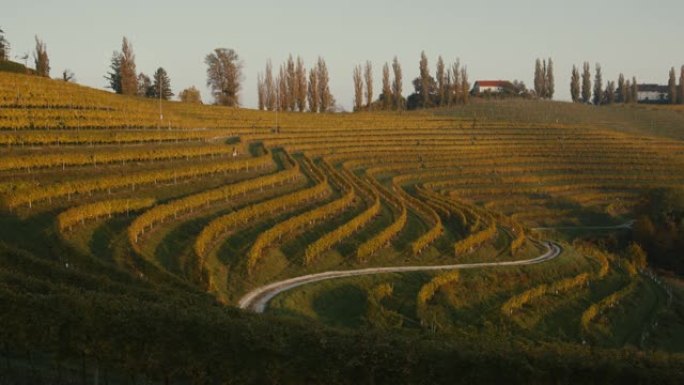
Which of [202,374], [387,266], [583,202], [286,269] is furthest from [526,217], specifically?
[202,374]

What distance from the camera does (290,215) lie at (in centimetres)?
4031

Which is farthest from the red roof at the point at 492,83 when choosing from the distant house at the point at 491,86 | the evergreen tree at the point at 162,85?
the evergreen tree at the point at 162,85

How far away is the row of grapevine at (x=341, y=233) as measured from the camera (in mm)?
34875

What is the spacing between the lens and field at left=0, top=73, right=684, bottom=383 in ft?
41.5

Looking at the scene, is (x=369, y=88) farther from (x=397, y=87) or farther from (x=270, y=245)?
(x=270, y=245)

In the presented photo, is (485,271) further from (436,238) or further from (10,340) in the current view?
(10,340)

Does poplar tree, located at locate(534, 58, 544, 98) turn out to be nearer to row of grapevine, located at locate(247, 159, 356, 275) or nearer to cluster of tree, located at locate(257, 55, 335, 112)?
cluster of tree, located at locate(257, 55, 335, 112)

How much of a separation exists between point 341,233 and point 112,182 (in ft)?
40.9

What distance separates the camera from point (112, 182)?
36188mm

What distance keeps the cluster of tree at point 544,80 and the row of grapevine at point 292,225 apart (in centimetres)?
10813

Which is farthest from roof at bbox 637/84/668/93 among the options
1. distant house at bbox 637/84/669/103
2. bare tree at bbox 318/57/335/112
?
bare tree at bbox 318/57/335/112

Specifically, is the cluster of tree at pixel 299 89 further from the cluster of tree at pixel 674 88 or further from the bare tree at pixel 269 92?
the cluster of tree at pixel 674 88

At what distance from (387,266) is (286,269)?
250 inches

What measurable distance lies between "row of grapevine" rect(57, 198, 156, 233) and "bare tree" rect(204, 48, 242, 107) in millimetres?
74396
